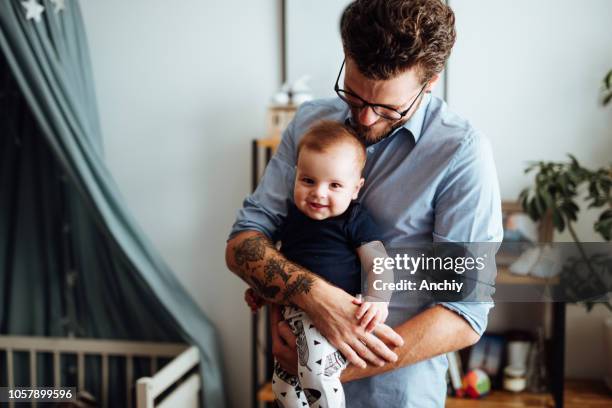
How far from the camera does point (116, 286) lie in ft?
8.53

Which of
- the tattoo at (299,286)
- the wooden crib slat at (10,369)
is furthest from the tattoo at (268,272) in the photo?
the wooden crib slat at (10,369)

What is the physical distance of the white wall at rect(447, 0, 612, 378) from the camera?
2375 millimetres

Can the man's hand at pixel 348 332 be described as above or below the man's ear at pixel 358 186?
below

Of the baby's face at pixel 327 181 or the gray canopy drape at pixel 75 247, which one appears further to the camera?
the gray canopy drape at pixel 75 247

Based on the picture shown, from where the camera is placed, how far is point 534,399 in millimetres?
2289

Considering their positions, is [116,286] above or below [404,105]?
below

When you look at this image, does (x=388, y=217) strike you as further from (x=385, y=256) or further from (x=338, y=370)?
(x=338, y=370)

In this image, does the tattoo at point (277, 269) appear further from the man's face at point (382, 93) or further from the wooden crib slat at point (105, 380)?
the wooden crib slat at point (105, 380)

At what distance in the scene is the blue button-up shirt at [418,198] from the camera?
1.19 metres

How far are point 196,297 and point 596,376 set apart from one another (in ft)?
5.75

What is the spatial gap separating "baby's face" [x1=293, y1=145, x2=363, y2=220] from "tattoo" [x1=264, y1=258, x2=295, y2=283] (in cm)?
12

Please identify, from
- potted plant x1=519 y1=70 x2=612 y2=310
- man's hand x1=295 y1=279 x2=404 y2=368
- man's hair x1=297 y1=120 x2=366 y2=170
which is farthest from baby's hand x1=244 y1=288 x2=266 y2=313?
potted plant x1=519 y1=70 x2=612 y2=310

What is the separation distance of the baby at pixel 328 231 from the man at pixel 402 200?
0.03m

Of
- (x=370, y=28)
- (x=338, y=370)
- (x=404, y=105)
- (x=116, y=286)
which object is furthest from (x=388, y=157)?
(x=116, y=286)
